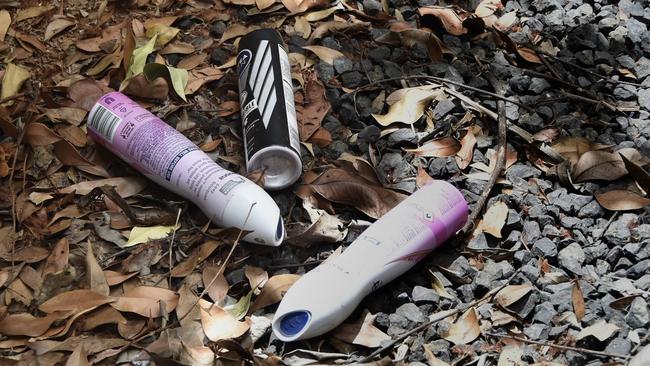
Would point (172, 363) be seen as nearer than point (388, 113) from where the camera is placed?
Yes

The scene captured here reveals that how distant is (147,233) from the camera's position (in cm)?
181

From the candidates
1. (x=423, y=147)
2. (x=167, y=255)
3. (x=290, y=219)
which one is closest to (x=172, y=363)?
(x=167, y=255)

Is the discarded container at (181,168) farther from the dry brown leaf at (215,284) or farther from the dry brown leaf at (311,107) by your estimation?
the dry brown leaf at (311,107)

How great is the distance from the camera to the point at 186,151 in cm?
185

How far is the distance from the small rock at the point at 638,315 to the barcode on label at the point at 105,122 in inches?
41.7

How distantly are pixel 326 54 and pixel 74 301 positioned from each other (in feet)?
2.75

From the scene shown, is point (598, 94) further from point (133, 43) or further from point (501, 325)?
point (133, 43)

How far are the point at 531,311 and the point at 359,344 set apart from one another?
0.31 metres

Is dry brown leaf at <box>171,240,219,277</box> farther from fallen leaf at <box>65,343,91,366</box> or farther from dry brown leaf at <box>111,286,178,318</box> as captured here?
fallen leaf at <box>65,343,91,366</box>

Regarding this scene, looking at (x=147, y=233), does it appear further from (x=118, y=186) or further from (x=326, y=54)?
(x=326, y=54)

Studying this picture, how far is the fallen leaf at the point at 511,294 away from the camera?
165 centimetres

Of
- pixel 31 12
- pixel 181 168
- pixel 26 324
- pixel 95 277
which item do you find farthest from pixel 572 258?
pixel 31 12

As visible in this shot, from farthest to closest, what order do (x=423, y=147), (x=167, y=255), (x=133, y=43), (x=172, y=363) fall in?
(x=133, y=43) → (x=423, y=147) → (x=167, y=255) → (x=172, y=363)

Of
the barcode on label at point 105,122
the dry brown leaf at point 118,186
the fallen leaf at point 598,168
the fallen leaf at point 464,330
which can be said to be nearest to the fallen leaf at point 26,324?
the dry brown leaf at point 118,186
